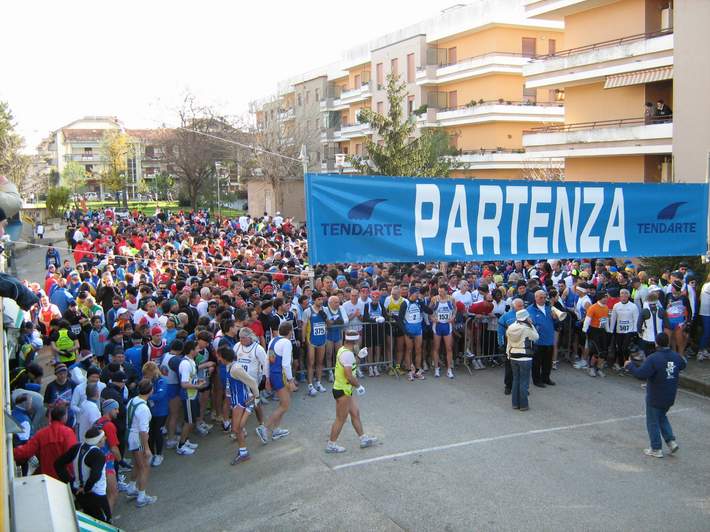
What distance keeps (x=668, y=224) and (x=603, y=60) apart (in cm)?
1736

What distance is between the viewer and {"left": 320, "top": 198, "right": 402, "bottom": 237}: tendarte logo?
8.67 m

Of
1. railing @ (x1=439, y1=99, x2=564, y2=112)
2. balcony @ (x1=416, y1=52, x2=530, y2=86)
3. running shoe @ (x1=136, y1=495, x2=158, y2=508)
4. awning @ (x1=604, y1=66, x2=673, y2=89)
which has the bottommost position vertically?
running shoe @ (x1=136, y1=495, x2=158, y2=508)

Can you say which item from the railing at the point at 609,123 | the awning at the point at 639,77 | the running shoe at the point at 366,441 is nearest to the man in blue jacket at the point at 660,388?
the running shoe at the point at 366,441

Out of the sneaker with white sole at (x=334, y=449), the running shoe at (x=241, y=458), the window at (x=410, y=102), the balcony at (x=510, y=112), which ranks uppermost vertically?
the window at (x=410, y=102)

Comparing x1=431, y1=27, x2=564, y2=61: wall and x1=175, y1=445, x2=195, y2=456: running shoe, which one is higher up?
x1=431, y1=27, x2=564, y2=61: wall

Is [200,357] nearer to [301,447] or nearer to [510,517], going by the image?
[301,447]

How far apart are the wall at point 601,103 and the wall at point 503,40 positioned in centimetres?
1058

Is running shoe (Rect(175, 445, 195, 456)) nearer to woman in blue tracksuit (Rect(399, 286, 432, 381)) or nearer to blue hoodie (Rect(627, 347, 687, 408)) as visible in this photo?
woman in blue tracksuit (Rect(399, 286, 432, 381))

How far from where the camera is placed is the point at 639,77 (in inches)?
Result: 954

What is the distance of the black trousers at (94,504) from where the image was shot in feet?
21.2

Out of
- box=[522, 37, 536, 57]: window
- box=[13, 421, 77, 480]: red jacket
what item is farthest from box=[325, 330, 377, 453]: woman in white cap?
box=[522, 37, 536, 57]: window

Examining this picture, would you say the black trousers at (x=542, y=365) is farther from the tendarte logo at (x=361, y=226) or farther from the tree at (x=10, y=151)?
the tree at (x=10, y=151)

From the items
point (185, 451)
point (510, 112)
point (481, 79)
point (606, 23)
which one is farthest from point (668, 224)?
point (481, 79)

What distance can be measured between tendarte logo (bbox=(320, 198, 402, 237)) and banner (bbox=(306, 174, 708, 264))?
1 centimetres
